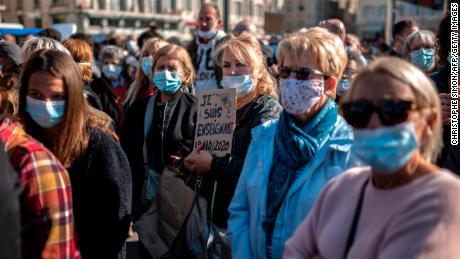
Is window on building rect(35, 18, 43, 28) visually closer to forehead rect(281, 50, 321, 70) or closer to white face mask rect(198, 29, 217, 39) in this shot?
white face mask rect(198, 29, 217, 39)

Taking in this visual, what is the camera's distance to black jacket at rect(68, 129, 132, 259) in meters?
2.80

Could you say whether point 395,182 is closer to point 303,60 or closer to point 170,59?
point 303,60

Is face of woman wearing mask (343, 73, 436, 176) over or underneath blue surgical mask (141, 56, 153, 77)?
over

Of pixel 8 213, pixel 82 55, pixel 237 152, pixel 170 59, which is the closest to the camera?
pixel 8 213

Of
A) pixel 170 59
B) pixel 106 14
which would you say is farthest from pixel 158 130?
pixel 106 14

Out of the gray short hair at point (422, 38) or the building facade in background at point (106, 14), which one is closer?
the gray short hair at point (422, 38)

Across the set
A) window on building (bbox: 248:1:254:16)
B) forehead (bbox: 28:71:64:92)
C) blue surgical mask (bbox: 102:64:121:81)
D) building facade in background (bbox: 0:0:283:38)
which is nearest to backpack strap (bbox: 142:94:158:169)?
forehead (bbox: 28:71:64:92)

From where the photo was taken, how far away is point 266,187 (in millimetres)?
2574

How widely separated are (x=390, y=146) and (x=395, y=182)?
16 cm

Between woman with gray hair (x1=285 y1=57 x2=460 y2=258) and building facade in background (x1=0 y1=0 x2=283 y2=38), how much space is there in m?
50.8

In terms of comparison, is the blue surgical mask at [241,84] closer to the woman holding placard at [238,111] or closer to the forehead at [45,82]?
the woman holding placard at [238,111]

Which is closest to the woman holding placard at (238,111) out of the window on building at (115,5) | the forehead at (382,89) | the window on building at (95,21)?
the forehead at (382,89)

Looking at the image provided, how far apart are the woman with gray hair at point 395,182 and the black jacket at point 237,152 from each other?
1309mm

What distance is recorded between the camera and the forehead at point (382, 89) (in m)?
1.75
